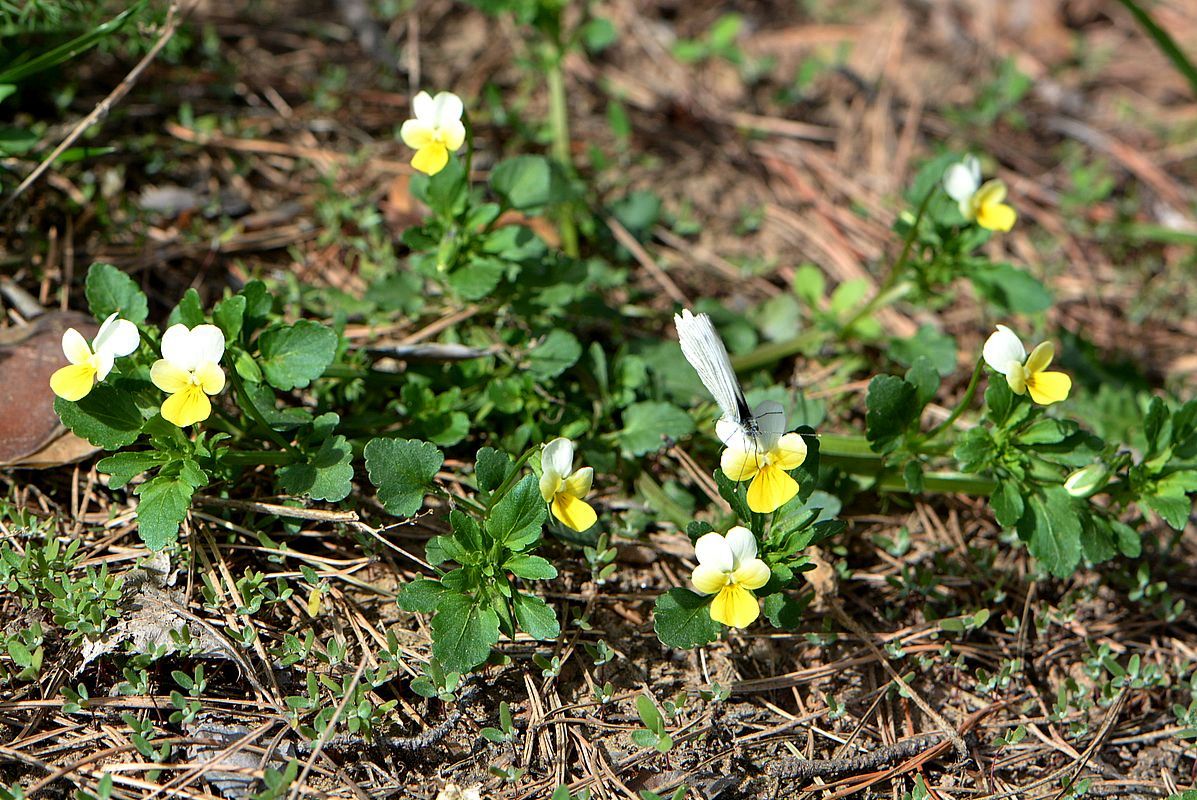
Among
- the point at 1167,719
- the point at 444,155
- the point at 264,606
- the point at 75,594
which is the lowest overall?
the point at 1167,719

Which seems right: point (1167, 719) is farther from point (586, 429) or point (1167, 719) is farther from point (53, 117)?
point (53, 117)

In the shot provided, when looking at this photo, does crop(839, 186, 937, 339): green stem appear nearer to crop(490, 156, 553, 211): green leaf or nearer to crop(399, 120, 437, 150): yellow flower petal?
crop(490, 156, 553, 211): green leaf

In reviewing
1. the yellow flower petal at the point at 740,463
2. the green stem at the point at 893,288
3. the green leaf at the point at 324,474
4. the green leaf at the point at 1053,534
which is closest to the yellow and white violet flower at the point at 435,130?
the green leaf at the point at 324,474

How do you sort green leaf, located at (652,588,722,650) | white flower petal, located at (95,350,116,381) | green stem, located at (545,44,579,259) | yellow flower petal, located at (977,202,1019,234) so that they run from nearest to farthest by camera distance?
white flower petal, located at (95,350,116,381) < green leaf, located at (652,588,722,650) < yellow flower petal, located at (977,202,1019,234) < green stem, located at (545,44,579,259)

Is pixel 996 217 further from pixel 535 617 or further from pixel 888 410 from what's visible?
pixel 535 617

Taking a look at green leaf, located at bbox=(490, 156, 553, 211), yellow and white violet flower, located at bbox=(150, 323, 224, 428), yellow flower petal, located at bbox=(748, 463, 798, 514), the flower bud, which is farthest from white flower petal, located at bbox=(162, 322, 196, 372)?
the flower bud

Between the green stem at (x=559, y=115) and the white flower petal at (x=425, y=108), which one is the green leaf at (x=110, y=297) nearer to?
the white flower petal at (x=425, y=108)

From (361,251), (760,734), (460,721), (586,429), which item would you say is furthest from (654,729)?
(361,251)
